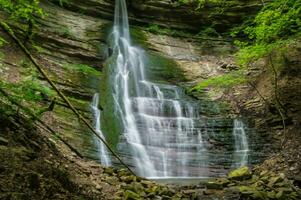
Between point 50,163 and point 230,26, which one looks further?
point 230,26

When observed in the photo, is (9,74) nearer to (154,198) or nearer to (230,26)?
(154,198)

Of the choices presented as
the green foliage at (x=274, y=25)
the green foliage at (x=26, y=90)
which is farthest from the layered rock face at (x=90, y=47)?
the green foliage at (x=274, y=25)

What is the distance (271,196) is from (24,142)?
514cm

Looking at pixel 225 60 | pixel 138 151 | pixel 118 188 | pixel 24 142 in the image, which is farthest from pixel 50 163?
pixel 225 60

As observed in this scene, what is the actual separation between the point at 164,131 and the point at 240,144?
2.70 metres

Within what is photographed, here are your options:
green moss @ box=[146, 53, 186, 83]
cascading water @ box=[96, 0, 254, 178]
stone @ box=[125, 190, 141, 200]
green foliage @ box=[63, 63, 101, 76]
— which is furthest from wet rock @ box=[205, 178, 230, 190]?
green moss @ box=[146, 53, 186, 83]

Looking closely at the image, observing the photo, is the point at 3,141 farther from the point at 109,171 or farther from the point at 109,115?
the point at 109,115

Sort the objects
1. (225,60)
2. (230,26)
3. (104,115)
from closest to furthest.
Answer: (104,115), (225,60), (230,26)

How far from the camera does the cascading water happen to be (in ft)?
40.3

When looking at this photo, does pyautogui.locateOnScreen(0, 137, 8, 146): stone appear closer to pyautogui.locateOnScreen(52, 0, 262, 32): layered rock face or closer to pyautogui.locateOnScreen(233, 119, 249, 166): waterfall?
pyautogui.locateOnScreen(233, 119, 249, 166): waterfall

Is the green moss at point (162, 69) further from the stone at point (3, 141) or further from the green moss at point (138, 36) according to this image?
the stone at point (3, 141)

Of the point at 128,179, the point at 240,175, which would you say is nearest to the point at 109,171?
the point at 128,179

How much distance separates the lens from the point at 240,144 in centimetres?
1339

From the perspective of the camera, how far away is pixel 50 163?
19.6ft
